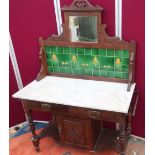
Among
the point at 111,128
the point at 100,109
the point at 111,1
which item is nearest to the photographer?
the point at 100,109

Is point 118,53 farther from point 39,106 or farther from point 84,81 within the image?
point 39,106

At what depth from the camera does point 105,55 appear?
247cm

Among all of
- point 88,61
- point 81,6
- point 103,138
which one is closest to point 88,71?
point 88,61

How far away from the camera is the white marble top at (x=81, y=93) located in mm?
2127

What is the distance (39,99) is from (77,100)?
15.7 inches

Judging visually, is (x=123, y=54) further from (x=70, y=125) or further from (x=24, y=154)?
(x=24, y=154)

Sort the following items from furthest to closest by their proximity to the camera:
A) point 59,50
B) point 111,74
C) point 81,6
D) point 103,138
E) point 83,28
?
point 103,138, point 59,50, point 111,74, point 83,28, point 81,6

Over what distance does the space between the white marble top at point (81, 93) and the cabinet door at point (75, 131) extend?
328mm

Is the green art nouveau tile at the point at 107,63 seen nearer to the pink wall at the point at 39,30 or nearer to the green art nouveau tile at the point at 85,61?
the green art nouveau tile at the point at 85,61

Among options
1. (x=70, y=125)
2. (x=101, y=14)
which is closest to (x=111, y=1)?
(x=101, y=14)

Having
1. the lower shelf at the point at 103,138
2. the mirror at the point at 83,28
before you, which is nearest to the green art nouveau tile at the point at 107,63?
the mirror at the point at 83,28

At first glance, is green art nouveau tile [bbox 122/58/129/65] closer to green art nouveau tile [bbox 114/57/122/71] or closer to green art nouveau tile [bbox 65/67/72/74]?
green art nouveau tile [bbox 114/57/122/71]

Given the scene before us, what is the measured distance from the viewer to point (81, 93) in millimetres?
2340

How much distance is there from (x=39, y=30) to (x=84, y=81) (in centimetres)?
81
